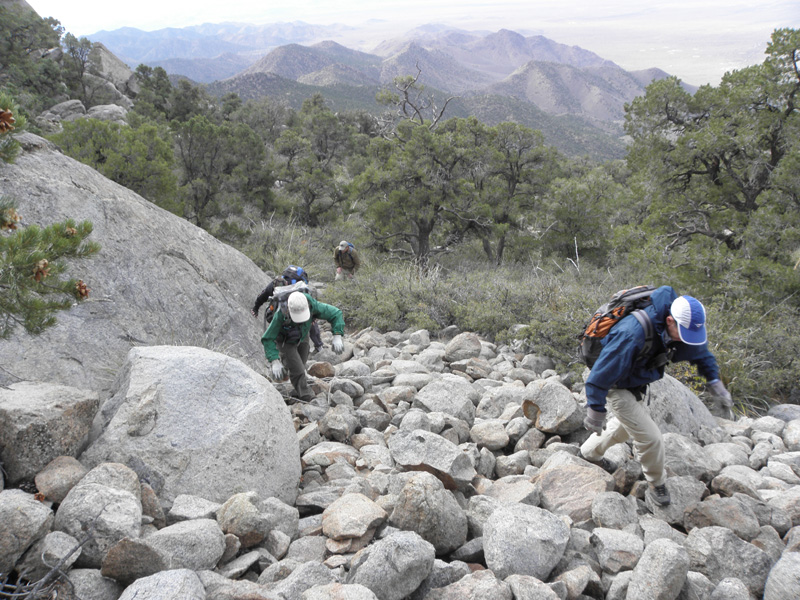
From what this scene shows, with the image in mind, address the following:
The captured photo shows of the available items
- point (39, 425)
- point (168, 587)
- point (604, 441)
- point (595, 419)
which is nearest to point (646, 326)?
point (595, 419)

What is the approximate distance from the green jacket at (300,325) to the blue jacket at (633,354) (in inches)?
121

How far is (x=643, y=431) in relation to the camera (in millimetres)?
3758

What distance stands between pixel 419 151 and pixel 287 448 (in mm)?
11984

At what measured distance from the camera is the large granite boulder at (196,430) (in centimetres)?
344

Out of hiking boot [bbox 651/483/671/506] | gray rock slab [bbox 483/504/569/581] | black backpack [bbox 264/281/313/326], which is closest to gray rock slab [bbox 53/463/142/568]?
gray rock slab [bbox 483/504/569/581]

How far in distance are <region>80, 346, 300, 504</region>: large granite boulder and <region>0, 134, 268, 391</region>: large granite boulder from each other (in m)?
1.25

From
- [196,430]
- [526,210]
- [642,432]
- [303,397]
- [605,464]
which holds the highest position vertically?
[526,210]

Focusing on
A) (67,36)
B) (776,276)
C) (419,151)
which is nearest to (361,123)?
(67,36)

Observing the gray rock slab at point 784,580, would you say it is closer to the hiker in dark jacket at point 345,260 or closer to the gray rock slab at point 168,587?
the gray rock slab at point 168,587

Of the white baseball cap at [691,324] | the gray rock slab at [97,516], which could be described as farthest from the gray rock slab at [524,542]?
the gray rock slab at [97,516]

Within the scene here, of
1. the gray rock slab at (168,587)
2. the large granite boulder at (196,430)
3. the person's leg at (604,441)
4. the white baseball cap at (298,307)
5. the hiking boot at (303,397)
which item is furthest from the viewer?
the hiking boot at (303,397)

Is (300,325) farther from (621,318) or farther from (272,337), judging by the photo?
(621,318)

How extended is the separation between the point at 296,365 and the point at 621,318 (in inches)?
138

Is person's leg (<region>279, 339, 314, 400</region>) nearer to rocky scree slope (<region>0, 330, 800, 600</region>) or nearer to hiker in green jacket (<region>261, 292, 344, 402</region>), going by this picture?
hiker in green jacket (<region>261, 292, 344, 402</region>)
